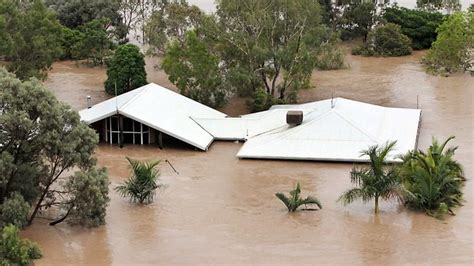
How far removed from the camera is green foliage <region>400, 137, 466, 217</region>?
25594mm

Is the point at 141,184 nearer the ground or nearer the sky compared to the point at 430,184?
nearer the ground

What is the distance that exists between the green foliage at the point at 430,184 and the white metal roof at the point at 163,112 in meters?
9.27

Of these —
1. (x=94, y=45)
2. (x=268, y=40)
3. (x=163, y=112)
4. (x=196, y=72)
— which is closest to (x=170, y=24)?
(x=94, y=45)

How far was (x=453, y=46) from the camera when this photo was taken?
44.3m

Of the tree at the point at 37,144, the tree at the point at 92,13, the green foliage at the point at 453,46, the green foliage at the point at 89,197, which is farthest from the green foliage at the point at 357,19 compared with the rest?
the tree at the point at 37,144

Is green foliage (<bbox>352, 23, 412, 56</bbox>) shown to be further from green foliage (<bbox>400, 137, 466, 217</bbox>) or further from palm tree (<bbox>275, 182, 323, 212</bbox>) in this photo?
palm tree (<bbox>275, 182, 323, 212</bbox>)

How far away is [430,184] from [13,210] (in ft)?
39.4

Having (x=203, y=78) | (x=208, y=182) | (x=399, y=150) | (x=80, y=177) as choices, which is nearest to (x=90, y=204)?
(x=80, y=177)

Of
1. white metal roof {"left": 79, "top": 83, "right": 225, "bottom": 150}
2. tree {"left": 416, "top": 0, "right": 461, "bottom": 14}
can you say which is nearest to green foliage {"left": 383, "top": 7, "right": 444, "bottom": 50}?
tree {"left": 416, "top": 0, "right": 461, "bottom": 14}

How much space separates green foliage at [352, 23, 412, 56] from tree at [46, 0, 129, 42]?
15108mm

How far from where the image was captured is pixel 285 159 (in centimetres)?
3111

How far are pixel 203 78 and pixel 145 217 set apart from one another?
1367 centimetres

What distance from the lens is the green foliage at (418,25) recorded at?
5341 cm

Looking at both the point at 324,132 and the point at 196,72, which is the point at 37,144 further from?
the point at 196,72
